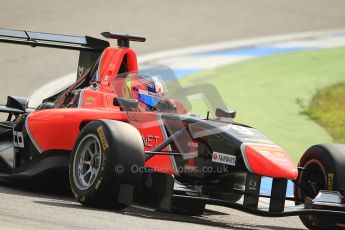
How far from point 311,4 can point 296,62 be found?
729 cm

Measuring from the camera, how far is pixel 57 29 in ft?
66.1

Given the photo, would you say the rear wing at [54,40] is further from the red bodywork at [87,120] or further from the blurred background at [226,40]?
the blurred background at [226,40]

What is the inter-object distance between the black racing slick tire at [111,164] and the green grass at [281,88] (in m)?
4.75

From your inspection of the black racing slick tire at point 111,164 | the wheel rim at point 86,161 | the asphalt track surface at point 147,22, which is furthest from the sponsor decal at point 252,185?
the asphalt track surface at point 147,22

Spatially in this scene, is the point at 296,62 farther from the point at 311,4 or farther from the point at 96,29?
the point at 311,4

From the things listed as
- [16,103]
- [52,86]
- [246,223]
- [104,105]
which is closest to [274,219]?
[246,223]

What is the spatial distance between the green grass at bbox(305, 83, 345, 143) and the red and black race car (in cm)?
486

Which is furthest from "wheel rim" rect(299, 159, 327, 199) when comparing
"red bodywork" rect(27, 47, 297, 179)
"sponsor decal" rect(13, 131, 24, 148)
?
"sponsor decal" rect(13, 131, 24, 148)

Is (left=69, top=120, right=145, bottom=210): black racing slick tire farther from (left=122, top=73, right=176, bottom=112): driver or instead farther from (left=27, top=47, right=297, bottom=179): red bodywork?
(left=122, top=73, right=176, bottom=112): driver

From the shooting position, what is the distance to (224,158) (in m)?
7.61

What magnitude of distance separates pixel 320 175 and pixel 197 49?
12160mm

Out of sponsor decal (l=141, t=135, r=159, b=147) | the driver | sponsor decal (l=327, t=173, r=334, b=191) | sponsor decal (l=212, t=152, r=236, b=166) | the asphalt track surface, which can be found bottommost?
sponsor decal (l=327, t=173, r=334, b=191)

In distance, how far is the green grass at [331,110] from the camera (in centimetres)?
1335

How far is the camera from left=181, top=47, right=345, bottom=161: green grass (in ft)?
42.5
